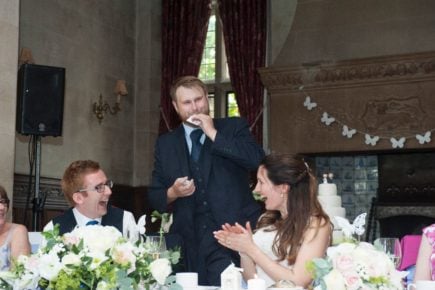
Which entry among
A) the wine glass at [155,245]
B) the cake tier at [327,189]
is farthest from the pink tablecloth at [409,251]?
the cake tier at [327,189]

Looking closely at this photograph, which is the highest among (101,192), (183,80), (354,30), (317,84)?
(354,30)

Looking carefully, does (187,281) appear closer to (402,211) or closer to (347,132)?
(347,132)

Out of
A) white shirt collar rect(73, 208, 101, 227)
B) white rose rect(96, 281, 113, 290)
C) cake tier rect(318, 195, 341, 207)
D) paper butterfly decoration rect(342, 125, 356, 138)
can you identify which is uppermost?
paper butterfly decoration rect(342, 125, 356, 138)

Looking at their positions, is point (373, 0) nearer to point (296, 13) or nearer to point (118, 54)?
point (296, 13)

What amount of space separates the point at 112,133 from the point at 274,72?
7.13ft

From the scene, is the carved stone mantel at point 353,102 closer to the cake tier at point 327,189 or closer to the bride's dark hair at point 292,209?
the cake tier at point 327,189

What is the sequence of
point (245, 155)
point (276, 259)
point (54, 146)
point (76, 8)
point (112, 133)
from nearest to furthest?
A: 1. point (276, 259)
2. point (245, 155)
3. point (54, 146)
4. point (76, 8)
5. point (112, 133)

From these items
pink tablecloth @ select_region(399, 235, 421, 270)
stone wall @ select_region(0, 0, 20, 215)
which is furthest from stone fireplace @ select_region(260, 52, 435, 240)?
pink tablecloth @ select_region(399, 235, 421, 270)

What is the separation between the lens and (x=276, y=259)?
2721 mm

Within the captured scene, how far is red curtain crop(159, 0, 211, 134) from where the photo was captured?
9.32 meters

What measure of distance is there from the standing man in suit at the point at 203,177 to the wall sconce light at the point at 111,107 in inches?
212

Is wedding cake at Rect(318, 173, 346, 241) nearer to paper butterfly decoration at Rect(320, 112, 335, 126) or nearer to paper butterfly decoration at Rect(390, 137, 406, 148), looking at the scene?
paper butterfly decoration at Rect(390, 137, 406, 148)

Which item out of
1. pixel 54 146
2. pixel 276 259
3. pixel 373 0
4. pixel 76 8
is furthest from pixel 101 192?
pixel 373 0

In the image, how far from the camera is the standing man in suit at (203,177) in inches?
117
